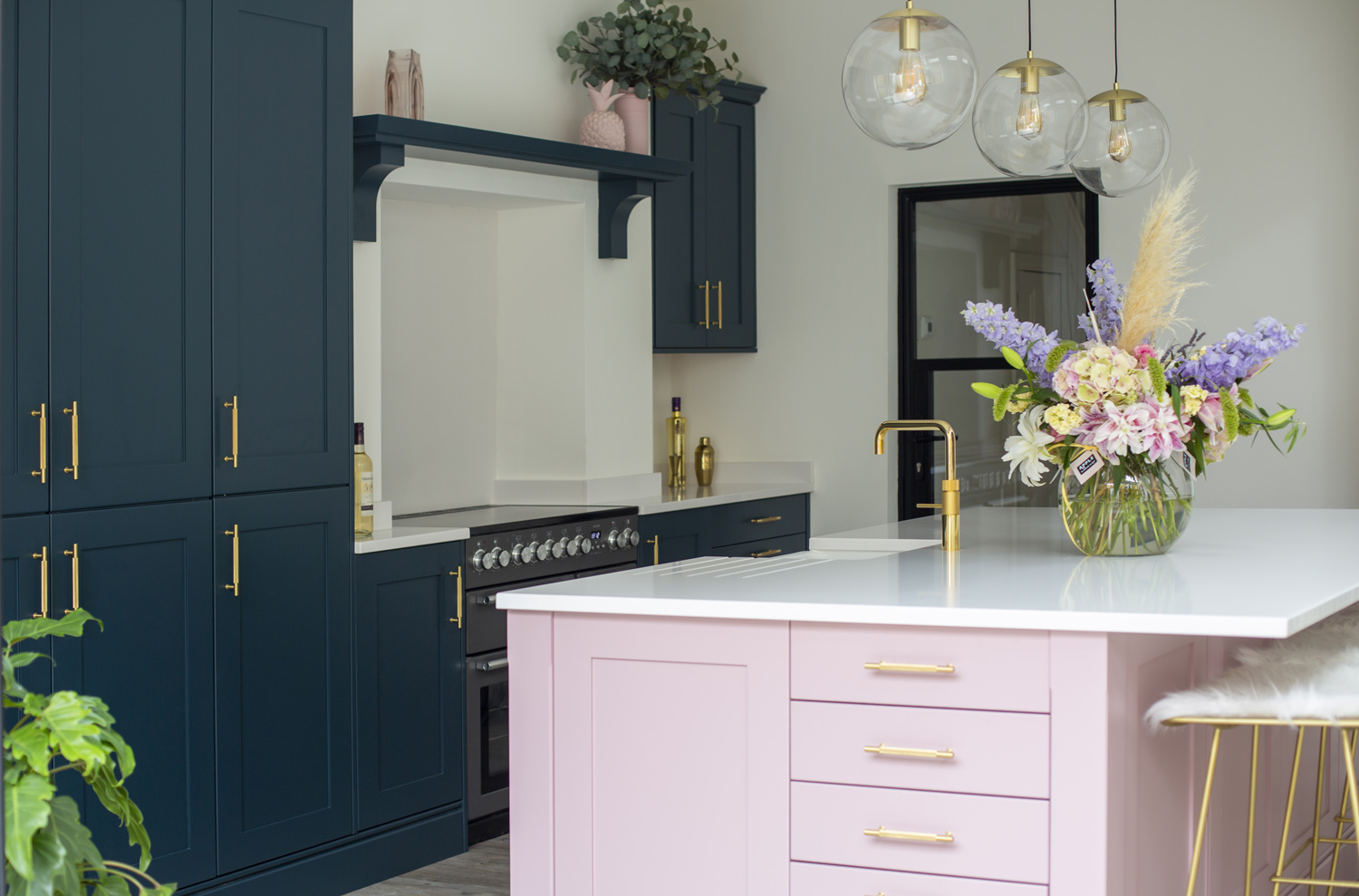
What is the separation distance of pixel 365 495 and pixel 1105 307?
1983mm

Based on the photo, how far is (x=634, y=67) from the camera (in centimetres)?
470

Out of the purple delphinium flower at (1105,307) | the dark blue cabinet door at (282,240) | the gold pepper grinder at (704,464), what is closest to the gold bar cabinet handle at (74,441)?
the dark blue cabinet door at (282,240)

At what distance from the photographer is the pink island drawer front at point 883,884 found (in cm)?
211

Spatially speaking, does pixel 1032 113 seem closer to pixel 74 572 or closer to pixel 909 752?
pixel 909 752

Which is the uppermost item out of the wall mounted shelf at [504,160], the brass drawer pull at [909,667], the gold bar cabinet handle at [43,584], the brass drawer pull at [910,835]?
the wall mounted shelf at [504,160]

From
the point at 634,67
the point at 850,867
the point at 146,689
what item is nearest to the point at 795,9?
the point at 634,67

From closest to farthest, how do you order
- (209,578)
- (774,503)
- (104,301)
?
(104,301) → (209,578) → (774,503)

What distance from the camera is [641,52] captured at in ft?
15.2

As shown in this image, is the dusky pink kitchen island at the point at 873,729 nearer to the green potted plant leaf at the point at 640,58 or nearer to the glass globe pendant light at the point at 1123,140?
the glass globe pendant light at the point at 1123,140

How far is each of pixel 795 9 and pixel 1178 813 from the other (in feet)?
13.5

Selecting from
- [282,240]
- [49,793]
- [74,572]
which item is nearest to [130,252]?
[282,240]

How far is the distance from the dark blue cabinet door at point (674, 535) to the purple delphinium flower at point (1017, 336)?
6.46 feet

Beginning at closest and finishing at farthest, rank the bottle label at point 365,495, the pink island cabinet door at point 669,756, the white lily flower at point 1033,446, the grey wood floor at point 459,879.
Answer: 1. the pink island cabinet door at point 669,756
2. the white lily flower at point 1033,446
3. the grey wood floor at point 459,879
4. the bottle label at point 365,495

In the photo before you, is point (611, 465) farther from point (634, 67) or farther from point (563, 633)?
point (563, 633)
